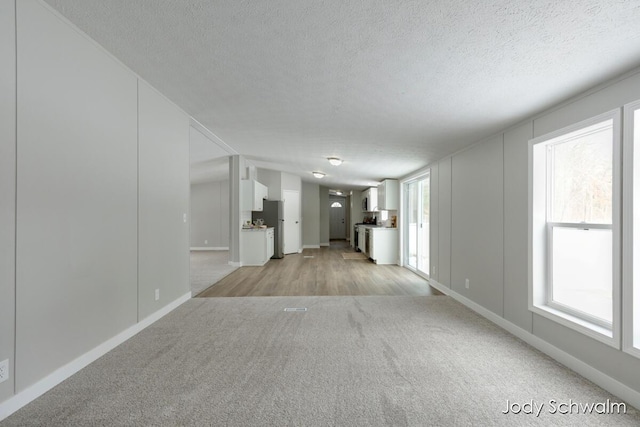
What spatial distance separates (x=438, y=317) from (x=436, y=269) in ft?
6.21

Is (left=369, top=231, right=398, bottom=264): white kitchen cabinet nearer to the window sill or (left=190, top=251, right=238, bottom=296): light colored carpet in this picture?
(left=190, top=251, right=238, bottom=296): light colored carpet

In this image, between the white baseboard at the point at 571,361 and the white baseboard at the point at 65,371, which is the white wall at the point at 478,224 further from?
the white baseboard at the point at 65,371

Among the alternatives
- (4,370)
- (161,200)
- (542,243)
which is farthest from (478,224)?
(4,370)

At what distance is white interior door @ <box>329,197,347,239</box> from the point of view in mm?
16044

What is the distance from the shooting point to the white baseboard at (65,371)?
1.70 m

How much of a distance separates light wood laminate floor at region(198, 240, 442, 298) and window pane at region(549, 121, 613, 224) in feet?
8.35

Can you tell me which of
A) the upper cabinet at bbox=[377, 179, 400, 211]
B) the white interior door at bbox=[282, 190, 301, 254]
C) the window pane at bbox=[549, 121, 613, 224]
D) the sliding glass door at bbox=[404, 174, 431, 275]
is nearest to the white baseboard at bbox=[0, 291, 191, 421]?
the window pane at bbox=[549, 121, 613, 224]

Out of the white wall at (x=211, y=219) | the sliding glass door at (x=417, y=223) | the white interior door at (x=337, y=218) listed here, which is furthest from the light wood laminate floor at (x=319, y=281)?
the white interior door at (x=337, y=218)

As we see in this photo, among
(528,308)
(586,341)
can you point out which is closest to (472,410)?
(586,341)

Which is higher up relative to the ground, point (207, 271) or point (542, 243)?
point (542, 243)

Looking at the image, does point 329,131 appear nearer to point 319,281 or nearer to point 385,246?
point 319,281

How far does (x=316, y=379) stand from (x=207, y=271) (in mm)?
5075

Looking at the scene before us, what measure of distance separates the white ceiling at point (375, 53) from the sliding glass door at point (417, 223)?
120 inches

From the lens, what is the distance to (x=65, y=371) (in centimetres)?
206
